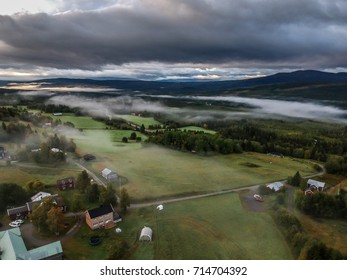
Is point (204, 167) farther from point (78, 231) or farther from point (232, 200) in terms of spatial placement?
point (78, 231)

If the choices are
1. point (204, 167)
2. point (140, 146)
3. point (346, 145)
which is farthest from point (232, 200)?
point (346, 145)

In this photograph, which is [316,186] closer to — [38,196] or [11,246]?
[38,196]

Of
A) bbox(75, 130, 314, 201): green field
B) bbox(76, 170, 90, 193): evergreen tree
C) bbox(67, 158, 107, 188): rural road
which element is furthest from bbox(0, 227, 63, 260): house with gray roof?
bbox(67, 158, 107, 188): rural road

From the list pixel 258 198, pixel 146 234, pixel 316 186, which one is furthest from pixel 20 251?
pixel 316 186

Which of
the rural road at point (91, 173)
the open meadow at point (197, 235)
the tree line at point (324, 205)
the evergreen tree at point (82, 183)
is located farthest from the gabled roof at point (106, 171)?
the tree line at point (324, 205)

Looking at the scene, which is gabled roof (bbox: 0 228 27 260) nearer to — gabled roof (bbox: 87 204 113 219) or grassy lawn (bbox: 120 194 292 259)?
gabled roof (bbox: 87 204 113 219)

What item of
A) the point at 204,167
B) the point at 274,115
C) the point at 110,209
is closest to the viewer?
the point at 110,209
